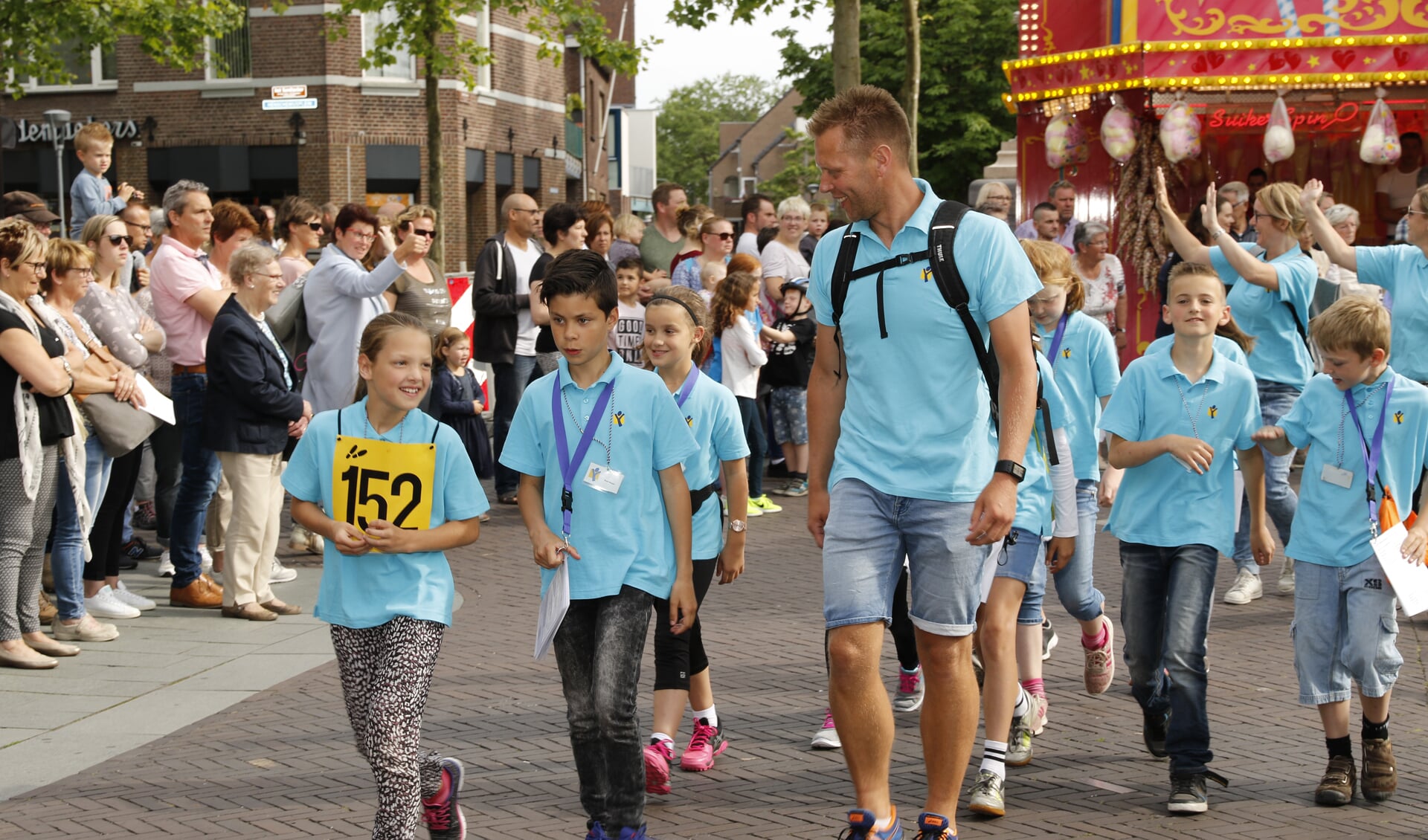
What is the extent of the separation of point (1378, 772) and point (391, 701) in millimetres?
3013

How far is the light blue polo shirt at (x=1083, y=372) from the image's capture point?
576cm

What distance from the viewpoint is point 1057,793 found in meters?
4.93

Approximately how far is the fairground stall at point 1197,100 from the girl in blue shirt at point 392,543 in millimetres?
A: 12145

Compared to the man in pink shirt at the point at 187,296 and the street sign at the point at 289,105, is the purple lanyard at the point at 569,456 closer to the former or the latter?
the man in pink shirt at the point at 187,296

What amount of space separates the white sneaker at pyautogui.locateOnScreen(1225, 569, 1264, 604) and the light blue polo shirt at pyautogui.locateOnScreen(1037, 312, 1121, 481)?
260 centimetres

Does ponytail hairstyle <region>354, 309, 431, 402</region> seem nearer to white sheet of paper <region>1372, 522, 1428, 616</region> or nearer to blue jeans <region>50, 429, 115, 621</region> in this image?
white sheet of paper <region>1372, 522, 1428, 616</region>

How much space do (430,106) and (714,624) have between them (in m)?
17.6

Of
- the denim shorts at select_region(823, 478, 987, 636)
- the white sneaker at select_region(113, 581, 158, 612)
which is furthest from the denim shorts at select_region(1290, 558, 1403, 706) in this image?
the white sneaker at select_region(113, 581, 158, 612)

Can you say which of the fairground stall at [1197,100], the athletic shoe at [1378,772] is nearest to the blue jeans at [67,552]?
the athletic shoe at [1378,772]

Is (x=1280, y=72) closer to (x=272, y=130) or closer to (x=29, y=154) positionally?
(x=272, y=130)

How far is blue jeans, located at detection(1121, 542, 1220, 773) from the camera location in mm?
4750

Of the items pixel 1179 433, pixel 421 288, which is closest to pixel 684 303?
pixel 1179 433

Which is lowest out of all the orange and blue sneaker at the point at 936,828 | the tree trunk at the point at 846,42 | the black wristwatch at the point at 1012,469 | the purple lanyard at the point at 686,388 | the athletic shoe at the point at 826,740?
the athletic shoe at the point at 826,740

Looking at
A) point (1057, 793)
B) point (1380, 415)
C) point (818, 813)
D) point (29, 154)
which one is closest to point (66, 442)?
point (818, 813)
